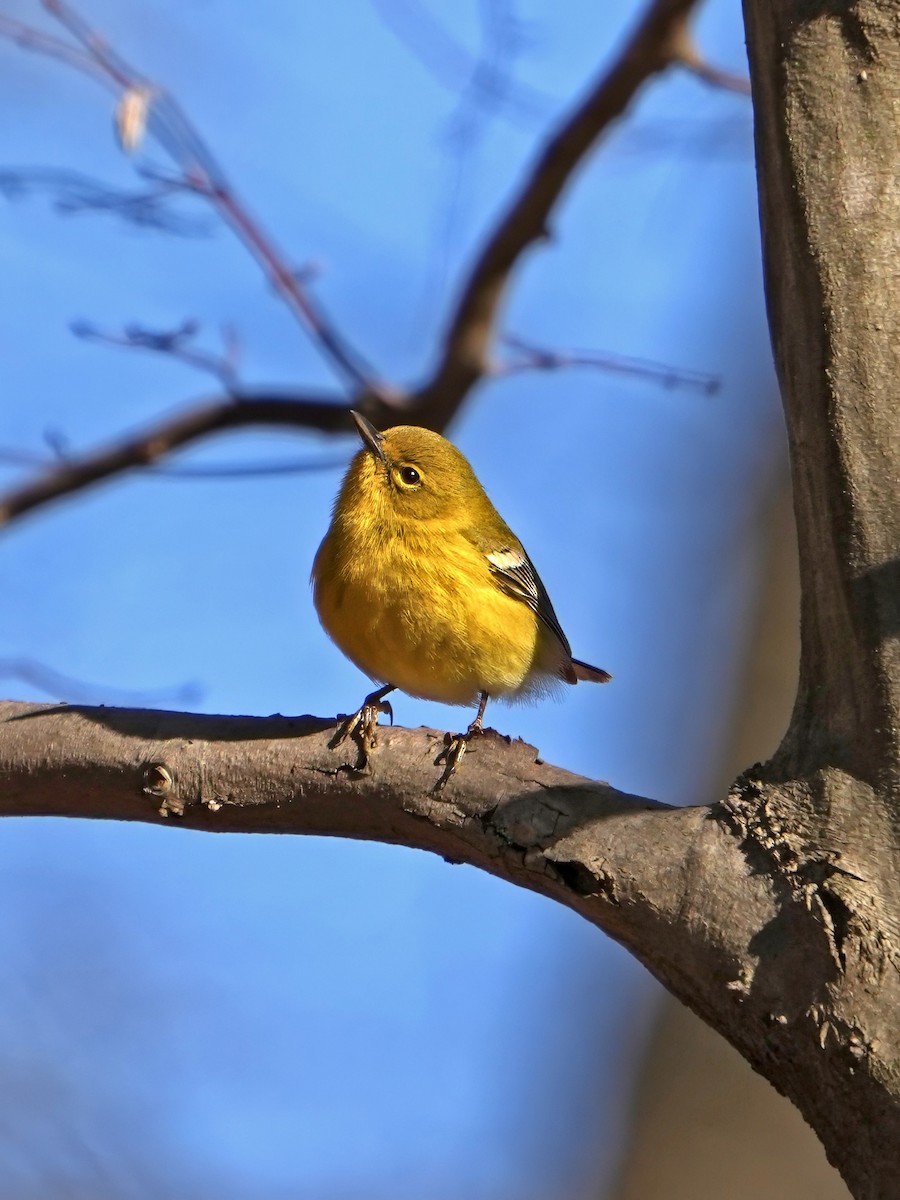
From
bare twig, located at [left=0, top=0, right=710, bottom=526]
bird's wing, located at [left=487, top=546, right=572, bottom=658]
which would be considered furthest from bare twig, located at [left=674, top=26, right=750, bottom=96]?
bird's wing, located at [left=487, top=546, right=572, bottom=658]

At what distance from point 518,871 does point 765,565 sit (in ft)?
18.3

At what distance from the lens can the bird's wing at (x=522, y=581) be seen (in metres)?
4.52

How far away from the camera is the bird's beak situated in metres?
4.66

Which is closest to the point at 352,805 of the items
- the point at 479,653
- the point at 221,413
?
the point at 479,653

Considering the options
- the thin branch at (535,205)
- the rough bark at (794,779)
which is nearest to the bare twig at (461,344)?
the thin branch at (535,205)

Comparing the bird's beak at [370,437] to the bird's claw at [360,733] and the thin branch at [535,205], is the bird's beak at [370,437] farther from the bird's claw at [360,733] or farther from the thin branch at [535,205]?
the bird's claw at [360,733]

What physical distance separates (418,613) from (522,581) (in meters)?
0.75

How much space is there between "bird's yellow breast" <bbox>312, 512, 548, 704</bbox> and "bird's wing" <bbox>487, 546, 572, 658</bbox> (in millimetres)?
137

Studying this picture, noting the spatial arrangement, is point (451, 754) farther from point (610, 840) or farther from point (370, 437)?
point (370, 437)

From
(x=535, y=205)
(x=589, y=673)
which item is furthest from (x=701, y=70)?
(x=589, y=673)

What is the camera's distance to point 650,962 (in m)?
2.46

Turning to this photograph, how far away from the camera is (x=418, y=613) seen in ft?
12.9

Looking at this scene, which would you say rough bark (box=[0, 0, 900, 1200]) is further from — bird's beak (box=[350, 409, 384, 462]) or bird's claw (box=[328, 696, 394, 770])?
bird's beak (box=[350, 409, 384, 462])

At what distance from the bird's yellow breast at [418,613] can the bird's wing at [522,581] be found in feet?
0.45
